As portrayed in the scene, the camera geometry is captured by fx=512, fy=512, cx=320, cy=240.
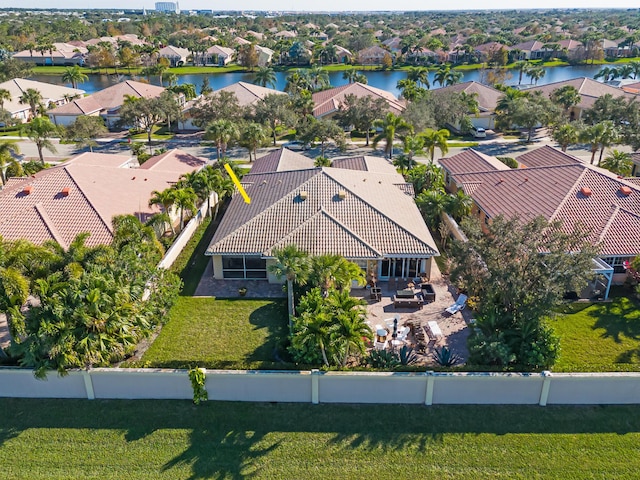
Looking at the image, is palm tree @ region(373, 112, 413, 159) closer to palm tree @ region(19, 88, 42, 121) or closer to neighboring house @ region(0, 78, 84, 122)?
palm tree @ region(19, 88, 42, 121)

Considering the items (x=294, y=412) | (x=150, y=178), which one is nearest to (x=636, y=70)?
(x=150, y=178)

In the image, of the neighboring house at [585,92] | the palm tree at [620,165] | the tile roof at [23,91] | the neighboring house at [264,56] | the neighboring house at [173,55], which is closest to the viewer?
the palm tree at [620,165]

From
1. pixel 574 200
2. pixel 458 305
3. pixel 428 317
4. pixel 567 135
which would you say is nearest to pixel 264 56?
pixel 567 135

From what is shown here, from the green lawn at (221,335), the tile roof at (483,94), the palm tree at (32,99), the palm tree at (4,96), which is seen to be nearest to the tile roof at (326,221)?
the green lawn at (221,335)

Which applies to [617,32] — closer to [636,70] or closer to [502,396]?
[636,70]

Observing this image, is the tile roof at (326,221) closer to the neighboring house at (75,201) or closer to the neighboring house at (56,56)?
the neighboring house at (75,201)

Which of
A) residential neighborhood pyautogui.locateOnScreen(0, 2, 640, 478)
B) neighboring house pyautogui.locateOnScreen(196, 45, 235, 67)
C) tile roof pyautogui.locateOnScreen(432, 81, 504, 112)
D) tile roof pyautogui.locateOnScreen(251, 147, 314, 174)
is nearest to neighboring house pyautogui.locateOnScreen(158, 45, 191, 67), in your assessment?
neighboring house pyautogui.locateOnScreen(196, 45, 235, 67)
